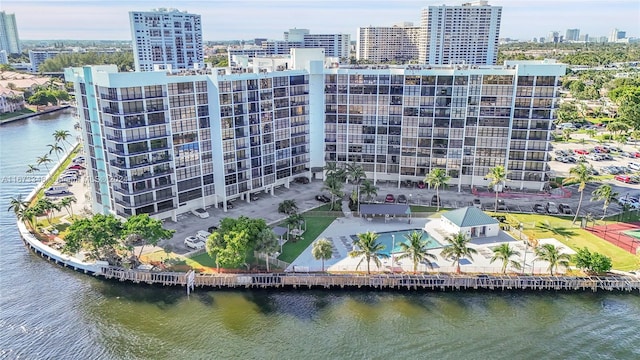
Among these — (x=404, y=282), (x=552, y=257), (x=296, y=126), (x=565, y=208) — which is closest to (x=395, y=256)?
(x=404, y=282)

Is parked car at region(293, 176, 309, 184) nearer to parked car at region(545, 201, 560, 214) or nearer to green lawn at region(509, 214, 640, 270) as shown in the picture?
green lawn at region(509, 214, 640, 270)

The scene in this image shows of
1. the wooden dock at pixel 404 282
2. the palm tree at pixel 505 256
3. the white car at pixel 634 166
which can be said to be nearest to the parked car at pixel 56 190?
the wooden dock at pixel 404 282

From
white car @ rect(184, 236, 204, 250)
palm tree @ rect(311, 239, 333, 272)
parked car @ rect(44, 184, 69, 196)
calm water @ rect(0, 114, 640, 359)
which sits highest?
palm tree @ rect(311, 239, 333, 272)

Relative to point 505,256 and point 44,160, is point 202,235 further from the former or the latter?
point 44,160

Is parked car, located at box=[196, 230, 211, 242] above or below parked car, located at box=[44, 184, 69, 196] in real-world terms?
below

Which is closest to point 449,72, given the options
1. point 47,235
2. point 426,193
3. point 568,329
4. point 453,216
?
point 426,193

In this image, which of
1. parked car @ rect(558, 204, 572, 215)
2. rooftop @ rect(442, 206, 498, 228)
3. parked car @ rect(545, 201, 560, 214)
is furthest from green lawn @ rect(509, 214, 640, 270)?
rooftop @ rect(442, 206, 498, 228)
